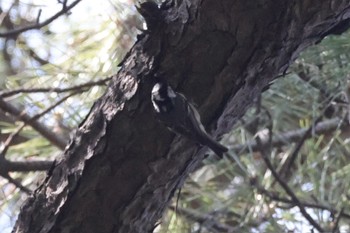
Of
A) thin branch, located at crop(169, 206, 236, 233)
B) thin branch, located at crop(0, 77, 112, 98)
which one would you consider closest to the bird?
thin branch, located at crop(0, 77, 112, 98)

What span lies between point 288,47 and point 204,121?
0.10m

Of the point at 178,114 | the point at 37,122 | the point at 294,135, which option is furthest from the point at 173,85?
the point at 294,135

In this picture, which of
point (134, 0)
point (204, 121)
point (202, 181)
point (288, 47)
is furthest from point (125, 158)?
point (202, 181)

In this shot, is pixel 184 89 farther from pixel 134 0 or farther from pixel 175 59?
pixel 134 0

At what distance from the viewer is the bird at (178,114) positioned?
65 centimetres

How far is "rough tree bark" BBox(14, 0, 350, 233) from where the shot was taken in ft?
2.23

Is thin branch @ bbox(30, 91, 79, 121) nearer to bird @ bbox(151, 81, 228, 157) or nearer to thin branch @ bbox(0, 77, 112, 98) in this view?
thin branch @ bbox(0, 77, 112, 98)

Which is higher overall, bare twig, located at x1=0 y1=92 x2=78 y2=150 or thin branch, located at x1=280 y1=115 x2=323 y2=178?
bare twig, located at x1=0 y1=92 x2=78 y2=150

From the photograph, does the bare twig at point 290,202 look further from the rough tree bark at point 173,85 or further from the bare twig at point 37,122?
the rough tree bark at point 173,85

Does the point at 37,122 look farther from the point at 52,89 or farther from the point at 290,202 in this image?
the point at 290,202

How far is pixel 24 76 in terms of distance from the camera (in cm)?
120

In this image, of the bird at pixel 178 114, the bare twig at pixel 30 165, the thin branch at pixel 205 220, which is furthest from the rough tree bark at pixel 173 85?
the thin branch at pixel 205 220

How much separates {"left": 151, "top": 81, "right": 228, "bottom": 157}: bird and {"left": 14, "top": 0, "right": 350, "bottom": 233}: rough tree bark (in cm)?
2

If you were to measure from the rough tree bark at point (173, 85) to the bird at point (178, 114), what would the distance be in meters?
0.02
